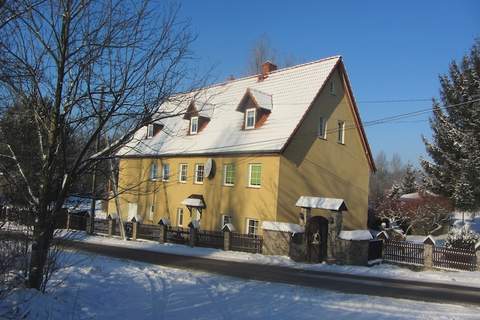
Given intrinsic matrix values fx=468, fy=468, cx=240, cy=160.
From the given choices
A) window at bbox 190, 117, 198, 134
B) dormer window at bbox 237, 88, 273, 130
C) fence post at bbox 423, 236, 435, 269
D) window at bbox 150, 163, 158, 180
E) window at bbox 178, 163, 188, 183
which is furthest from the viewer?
window at bbox 150, 163, 158, 180

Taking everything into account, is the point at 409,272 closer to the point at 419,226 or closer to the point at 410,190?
the point at 419,226

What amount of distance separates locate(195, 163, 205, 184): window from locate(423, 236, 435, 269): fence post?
579 inches

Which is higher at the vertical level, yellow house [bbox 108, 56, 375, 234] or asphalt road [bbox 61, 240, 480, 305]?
yellow house [bbox 108, 56, 375, 234]

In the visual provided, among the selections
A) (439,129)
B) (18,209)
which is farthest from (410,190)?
(18,209)

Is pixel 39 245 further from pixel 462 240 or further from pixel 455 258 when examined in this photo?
pixel 462 240

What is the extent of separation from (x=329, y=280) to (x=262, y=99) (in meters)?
14.8

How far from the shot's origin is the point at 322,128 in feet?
95.9

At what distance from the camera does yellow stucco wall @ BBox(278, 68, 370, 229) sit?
1051 inches

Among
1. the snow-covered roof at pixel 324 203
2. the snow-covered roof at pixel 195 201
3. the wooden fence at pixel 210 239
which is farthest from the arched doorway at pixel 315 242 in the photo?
the snow-covered roof at pixel 195 201

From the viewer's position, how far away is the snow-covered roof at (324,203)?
22172 mm

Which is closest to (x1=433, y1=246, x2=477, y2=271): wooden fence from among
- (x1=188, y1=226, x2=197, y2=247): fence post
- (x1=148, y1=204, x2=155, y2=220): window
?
(x1=188, y1=226, x2=197, y2=247): fence post

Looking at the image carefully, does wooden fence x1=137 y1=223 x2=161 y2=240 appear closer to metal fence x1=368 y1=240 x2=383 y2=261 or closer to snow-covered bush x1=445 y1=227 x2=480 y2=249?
metal fence x1=368 y1=240 x2=383 y2=261

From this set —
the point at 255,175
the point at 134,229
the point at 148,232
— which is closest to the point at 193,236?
the point at 148,232

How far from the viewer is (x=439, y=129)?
36000 mm
